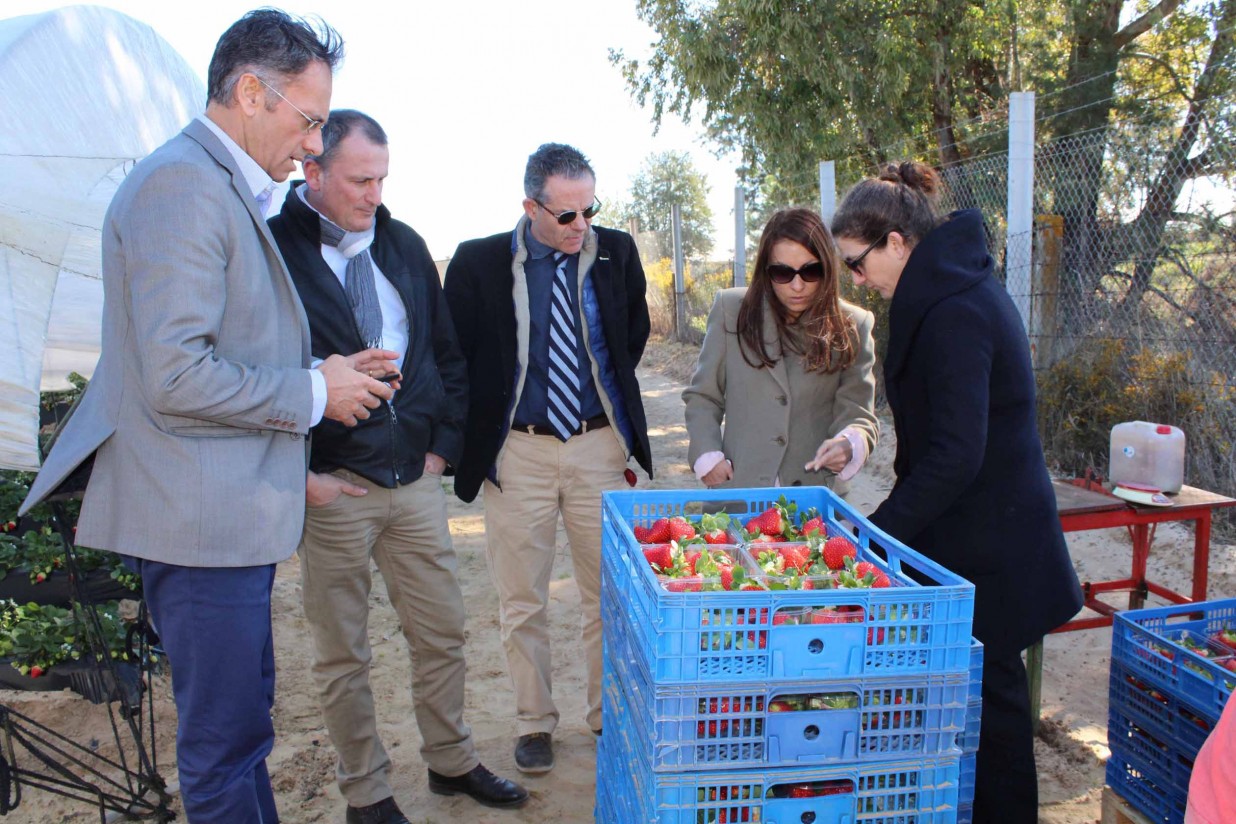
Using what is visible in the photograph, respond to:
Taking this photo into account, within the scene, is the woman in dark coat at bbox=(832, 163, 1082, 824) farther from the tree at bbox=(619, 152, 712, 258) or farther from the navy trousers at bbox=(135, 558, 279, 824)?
the tree at bbox=(619, 152, 712, 258)

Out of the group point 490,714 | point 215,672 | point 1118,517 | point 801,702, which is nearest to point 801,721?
point 801,702

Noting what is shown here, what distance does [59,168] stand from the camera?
4637mm

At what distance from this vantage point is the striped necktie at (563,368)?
3217mm

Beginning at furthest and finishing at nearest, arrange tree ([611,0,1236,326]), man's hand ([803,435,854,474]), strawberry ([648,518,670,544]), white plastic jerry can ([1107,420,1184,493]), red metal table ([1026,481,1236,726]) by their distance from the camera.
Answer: tree ([611,0,1236,326]) → white plastic jerry can ([1107,420,1184,493]) → red metal table ([1026,481,1236,726]) → man's hand ([803,435,854,474]) → strawberry ([648,518,670,544])

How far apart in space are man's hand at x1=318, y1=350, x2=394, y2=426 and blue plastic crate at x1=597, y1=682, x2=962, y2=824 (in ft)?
3.29

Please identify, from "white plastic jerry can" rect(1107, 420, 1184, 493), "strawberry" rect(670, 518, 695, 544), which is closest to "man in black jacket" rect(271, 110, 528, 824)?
"strawberry" rect(670, 518, 695, 544)

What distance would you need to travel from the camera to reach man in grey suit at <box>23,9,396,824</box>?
1.88 meters

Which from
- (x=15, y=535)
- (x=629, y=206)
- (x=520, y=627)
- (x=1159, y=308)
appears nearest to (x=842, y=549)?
(x=520, y=627)

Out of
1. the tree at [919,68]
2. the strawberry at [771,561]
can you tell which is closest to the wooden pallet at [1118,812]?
the strawberry at [771,561]

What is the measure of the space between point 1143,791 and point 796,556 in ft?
3.90

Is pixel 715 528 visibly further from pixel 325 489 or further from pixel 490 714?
pixel 490 714

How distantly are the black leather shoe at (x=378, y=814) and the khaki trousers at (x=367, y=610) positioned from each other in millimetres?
23

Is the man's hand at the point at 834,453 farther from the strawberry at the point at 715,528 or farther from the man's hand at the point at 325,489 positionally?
the man's hand at the point at 325,489

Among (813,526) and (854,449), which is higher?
(854,449)
